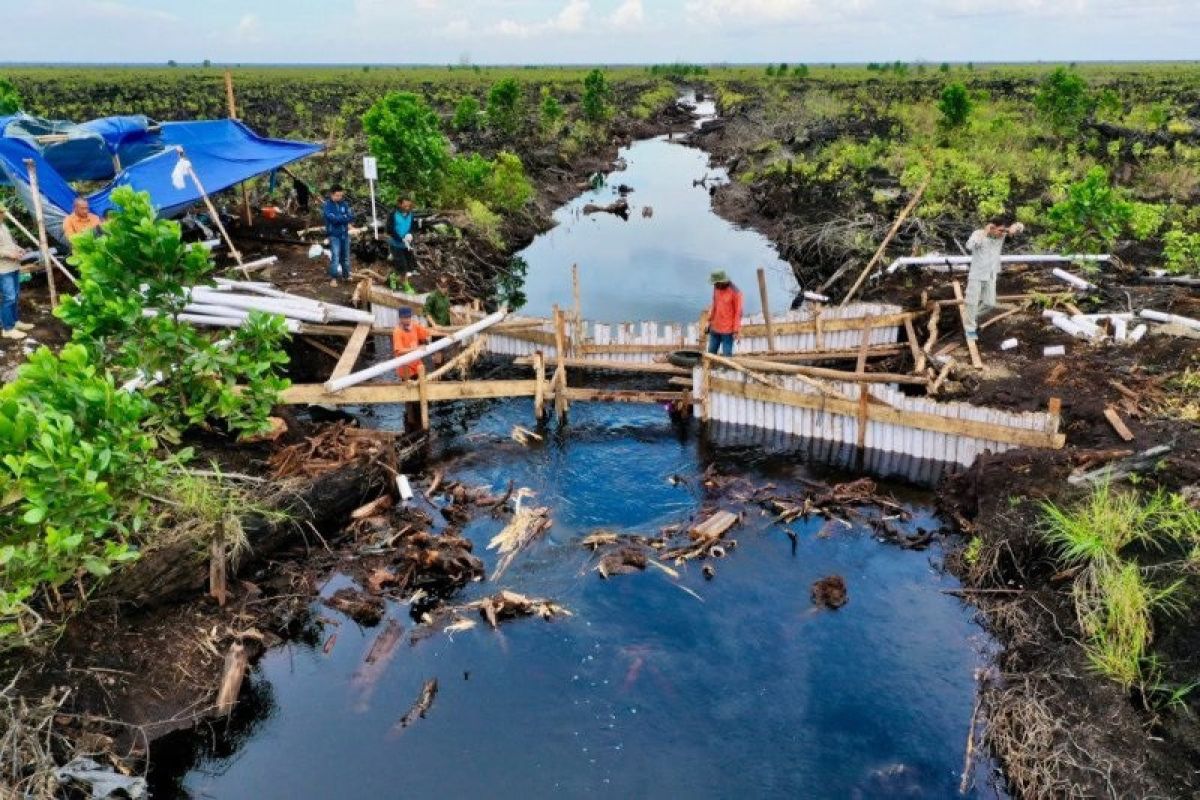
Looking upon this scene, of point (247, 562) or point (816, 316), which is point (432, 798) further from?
point (816, 316)

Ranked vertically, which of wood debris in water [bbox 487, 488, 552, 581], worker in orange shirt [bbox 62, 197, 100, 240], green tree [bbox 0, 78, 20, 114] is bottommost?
wood debris in water [bbox 487, 488, 552, 581]

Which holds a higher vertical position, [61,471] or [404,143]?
[404,143]

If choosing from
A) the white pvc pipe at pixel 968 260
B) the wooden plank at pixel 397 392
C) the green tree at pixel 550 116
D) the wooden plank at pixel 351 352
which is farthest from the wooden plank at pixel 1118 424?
the green tree at pixel 550 116

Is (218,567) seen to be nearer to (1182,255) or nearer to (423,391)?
(423,391)

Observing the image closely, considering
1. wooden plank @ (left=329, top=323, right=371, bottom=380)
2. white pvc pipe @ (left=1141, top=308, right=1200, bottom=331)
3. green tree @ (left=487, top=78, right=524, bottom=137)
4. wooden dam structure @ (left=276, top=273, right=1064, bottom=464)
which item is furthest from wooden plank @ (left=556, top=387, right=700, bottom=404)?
green tree @ (left=487, top=78, right=524, bottom=137)


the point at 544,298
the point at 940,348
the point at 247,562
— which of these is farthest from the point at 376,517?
the point at 544,298

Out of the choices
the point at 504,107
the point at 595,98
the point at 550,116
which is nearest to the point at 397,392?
the point at 504,107

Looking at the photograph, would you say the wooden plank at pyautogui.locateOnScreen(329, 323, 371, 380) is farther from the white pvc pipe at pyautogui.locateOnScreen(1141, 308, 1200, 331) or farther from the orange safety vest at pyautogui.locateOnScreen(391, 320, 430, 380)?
the white pvc pipe at pyautogui.locateOnScreen(1141, 308, 1200, 331)
